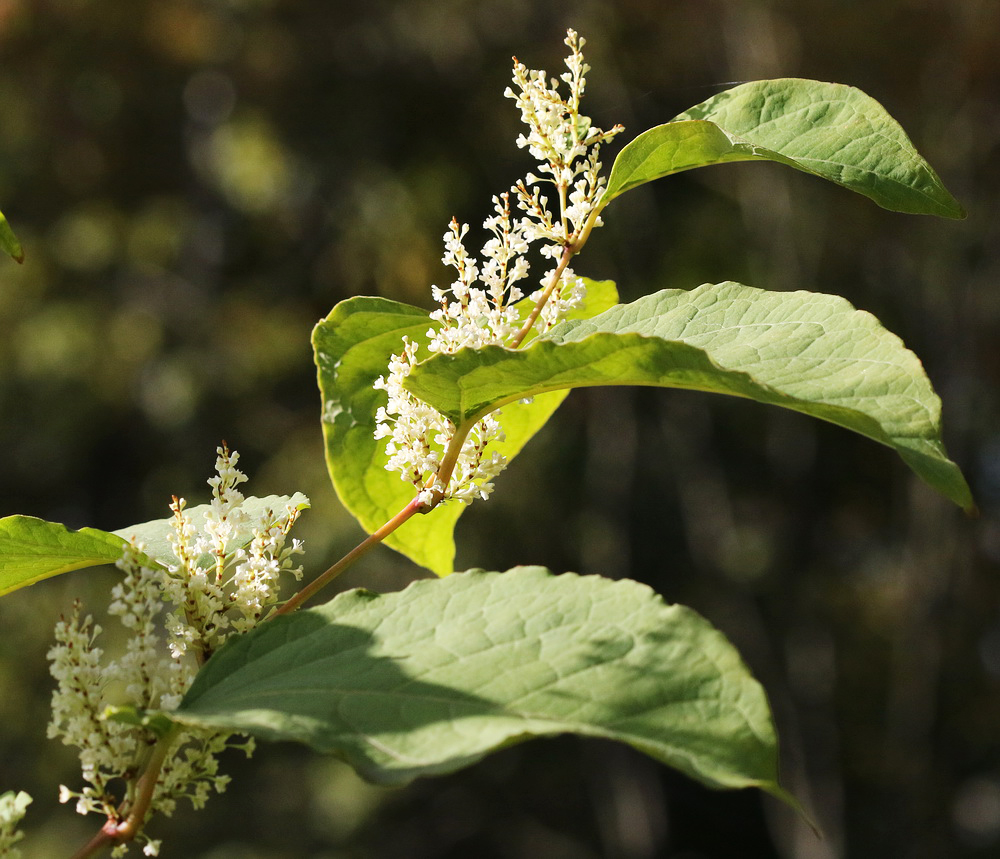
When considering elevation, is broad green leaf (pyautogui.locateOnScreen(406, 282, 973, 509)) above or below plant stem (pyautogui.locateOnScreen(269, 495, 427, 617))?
above

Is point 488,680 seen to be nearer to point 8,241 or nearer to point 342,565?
point 342,565

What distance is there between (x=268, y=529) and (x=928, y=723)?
5767 mm

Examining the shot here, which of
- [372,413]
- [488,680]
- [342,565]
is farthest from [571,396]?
[488,680]

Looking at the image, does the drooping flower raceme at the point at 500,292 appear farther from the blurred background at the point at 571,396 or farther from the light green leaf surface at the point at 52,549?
the blurred background at the point at 571,396

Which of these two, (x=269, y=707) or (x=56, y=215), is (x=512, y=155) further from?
(x=269, y=707)

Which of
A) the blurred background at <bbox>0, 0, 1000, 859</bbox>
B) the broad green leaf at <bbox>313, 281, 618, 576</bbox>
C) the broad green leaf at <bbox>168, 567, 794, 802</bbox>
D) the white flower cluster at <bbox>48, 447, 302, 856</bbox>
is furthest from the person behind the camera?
the blurred background at <bbox>0, 0, 1000, 859</bbox>

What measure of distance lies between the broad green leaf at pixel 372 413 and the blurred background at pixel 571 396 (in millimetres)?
4988

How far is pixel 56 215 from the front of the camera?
709 cm

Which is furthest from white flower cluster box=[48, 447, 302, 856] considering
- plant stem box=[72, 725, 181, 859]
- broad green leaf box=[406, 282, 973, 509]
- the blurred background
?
the blurred background

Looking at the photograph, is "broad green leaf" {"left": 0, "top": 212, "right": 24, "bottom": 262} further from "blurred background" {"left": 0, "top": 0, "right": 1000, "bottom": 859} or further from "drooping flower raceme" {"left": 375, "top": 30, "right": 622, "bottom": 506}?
"blurred background" {"left": 0, "top": 0, "right": 1000, "bottom": 859}

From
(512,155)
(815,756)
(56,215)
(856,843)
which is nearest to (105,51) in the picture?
(56,215)

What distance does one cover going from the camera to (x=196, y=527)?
58 centimetres

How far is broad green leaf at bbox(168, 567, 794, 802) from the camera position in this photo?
341 mm

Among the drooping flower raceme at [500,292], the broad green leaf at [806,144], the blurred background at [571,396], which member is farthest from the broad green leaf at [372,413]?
the blurred background at [571,396]
